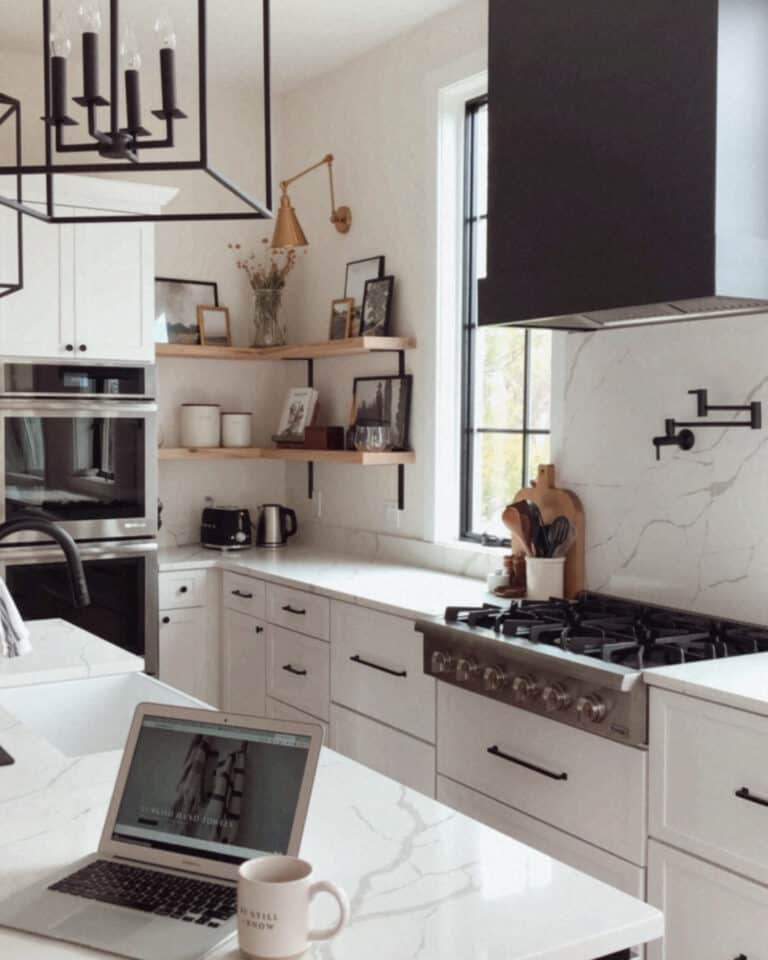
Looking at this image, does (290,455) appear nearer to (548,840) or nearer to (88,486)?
(88,486)

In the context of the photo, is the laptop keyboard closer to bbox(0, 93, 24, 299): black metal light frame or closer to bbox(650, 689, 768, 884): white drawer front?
bbox(0, 93, 24, 299): black metal light frame

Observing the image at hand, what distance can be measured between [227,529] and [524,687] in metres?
2.28

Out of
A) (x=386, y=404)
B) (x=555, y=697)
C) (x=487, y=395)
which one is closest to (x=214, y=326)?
(x=386, y=404)

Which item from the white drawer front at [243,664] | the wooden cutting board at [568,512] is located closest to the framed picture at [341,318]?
the white drawer front at [243,664]

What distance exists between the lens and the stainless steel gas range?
2510mm

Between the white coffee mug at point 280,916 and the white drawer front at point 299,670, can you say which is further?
the white drawer front at point 299,670

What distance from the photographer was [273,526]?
193 inches

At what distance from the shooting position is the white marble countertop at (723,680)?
2217 millimetres

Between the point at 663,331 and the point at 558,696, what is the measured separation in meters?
1.16

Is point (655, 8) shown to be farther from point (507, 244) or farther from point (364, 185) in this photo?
point (364, 185)

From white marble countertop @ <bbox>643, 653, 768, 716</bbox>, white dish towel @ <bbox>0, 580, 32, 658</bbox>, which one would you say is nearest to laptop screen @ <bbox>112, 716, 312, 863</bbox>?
white dish towel @ <bbox>0, 580, 32, 658</bbox>

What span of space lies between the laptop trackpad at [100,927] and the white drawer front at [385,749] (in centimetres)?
192

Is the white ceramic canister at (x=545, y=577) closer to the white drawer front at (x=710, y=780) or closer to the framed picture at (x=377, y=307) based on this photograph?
the white drawer front at (x=710, y=780)

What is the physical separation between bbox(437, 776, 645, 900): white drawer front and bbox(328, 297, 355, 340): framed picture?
83.4 inches
